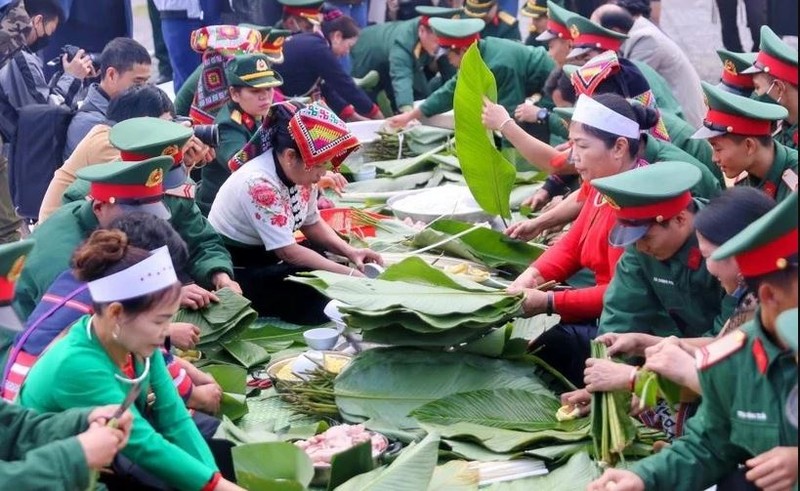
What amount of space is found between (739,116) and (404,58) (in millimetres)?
4183

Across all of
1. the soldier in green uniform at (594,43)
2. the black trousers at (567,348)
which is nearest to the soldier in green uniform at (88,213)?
the black trousers at (567,348)

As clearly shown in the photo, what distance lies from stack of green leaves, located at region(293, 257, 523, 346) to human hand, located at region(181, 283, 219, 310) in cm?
39

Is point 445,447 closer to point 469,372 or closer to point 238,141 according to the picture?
point 469,372

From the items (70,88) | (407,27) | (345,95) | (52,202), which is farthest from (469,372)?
(407,27)

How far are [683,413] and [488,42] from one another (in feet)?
13.2

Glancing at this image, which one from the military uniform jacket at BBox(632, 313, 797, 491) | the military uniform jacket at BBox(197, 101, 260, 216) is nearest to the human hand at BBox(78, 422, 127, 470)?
the military uniform jacket at BBox(632, 313, 797, 491)

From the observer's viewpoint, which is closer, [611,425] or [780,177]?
[611,425]

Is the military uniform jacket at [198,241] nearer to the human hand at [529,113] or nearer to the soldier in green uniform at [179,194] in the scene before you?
the soldier in green uniform at [179,194]

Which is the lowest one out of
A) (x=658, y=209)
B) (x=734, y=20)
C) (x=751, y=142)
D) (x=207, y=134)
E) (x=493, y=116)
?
(x=734, y=20)

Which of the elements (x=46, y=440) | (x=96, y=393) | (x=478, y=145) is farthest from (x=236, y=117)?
(x=46, y=440)

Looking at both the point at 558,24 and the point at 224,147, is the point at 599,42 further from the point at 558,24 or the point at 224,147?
the point at 224,147

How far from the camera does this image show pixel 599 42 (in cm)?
621

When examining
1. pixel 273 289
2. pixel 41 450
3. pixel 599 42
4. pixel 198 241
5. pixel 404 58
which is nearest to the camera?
pixel 41 450

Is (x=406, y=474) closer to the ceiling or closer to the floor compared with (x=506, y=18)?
closer to the ceiling
